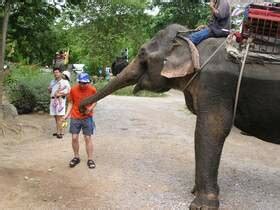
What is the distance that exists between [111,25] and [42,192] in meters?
25.4

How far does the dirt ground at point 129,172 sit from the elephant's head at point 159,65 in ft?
4.30

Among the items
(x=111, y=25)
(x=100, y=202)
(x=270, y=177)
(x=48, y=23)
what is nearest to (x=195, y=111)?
(x=100, y=202)

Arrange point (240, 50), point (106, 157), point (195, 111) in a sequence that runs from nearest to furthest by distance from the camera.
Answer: point (240, 50) → point (195, 111) → point (106, 157)

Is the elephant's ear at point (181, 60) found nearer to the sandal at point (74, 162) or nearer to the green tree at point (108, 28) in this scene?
the sandal at point (74, 162)

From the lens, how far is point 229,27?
713 centimetres

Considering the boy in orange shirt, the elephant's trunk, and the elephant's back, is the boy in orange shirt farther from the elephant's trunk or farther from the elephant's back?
the elephant's back

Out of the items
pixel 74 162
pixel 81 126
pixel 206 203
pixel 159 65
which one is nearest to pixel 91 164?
pixel 74 162

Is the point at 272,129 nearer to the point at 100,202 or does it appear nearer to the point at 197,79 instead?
the point at 197,79

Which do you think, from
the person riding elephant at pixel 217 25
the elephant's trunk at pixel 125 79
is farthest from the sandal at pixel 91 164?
the person riding elephant at pixel 217 25

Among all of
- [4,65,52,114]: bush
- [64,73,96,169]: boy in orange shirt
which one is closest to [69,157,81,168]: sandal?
[64,73,96,169]: boy in orange shirt

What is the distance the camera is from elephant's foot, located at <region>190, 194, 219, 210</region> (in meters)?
6.61

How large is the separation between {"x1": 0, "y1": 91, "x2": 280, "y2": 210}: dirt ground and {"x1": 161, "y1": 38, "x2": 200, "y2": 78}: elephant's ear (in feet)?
5.29

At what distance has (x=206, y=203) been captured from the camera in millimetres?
Result: 6629

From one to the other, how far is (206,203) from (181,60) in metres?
1.70
